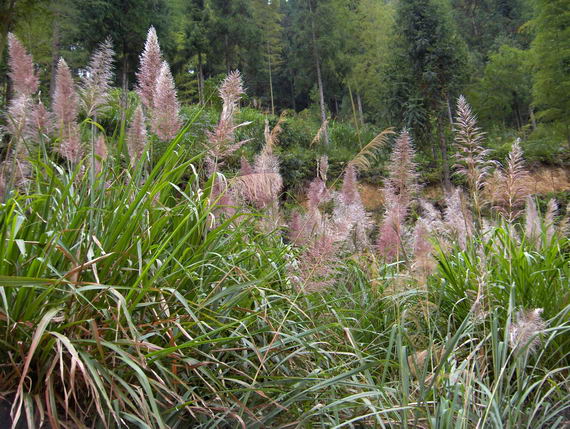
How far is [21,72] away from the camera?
1770mm

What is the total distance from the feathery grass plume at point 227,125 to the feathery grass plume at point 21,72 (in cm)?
71

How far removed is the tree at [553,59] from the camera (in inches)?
444

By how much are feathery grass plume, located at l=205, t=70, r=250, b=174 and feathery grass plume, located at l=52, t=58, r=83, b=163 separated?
527 millimetres

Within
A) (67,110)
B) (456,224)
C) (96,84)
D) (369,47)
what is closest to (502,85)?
(369,47)

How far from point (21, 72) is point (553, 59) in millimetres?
12837

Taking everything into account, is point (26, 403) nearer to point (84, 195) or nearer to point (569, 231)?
point (84, 195)

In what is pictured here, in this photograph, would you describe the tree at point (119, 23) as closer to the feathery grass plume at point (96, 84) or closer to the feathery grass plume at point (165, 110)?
the feathery grass plume at point (96, 84)

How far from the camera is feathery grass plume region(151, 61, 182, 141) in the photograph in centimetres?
175

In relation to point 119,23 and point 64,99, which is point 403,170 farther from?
point 119,23

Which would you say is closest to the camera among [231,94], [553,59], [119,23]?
[231,94]

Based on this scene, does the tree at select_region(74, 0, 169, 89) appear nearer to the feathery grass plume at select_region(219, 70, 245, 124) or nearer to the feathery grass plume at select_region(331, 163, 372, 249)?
the feathery grass plume at select_region(331, 163, 372, 249)

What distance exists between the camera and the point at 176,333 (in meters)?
1.45

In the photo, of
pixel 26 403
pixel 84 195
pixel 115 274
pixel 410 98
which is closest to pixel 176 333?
pixel 115 274

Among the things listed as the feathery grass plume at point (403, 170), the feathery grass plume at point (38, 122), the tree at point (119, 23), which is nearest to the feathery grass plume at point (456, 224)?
the feathery grass plume at point (403, 170)
